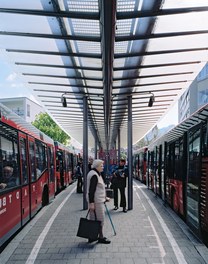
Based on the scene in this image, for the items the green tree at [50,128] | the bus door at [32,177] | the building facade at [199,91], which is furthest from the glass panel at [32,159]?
the green tree at [50,128]

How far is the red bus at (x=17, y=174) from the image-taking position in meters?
7.02

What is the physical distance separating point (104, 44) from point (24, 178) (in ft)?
14.3

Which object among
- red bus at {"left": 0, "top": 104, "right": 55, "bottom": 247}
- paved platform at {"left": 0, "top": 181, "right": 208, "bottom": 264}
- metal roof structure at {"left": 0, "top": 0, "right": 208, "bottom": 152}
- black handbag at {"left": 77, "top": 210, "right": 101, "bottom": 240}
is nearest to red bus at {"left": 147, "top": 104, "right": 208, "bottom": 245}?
paved platform at {"left": 0, "top": 181, "right": 208, "bottom": 264}

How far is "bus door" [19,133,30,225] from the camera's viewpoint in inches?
347

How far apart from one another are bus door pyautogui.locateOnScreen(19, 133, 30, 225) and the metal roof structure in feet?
6.44

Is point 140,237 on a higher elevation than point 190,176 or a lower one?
lower

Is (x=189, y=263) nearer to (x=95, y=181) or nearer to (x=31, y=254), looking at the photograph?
(x=95, y=181)

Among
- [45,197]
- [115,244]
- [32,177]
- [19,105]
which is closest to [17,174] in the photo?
[32,177]

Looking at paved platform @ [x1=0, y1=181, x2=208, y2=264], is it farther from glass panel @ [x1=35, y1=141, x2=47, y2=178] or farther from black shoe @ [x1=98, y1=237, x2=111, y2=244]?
glass panel @ [x1=35, y1=141, x2=47, y2=178]

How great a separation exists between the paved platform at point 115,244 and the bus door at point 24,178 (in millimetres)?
402

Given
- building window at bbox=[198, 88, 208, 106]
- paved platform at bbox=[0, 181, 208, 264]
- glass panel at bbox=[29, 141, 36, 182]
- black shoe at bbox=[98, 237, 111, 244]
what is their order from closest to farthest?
paved platform at bbox=[0, 181, 208, 264] → black shoe at bbox=[98, 237, 111, 244] → glass panel at bbox=[29, 141, 36, 182] → building window at bbox=[198, 88, 208, 106]

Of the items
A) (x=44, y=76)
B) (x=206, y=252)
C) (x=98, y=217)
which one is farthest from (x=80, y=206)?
(x=206, y=252)

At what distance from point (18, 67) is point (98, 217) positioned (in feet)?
15.0

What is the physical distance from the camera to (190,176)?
8773mm
